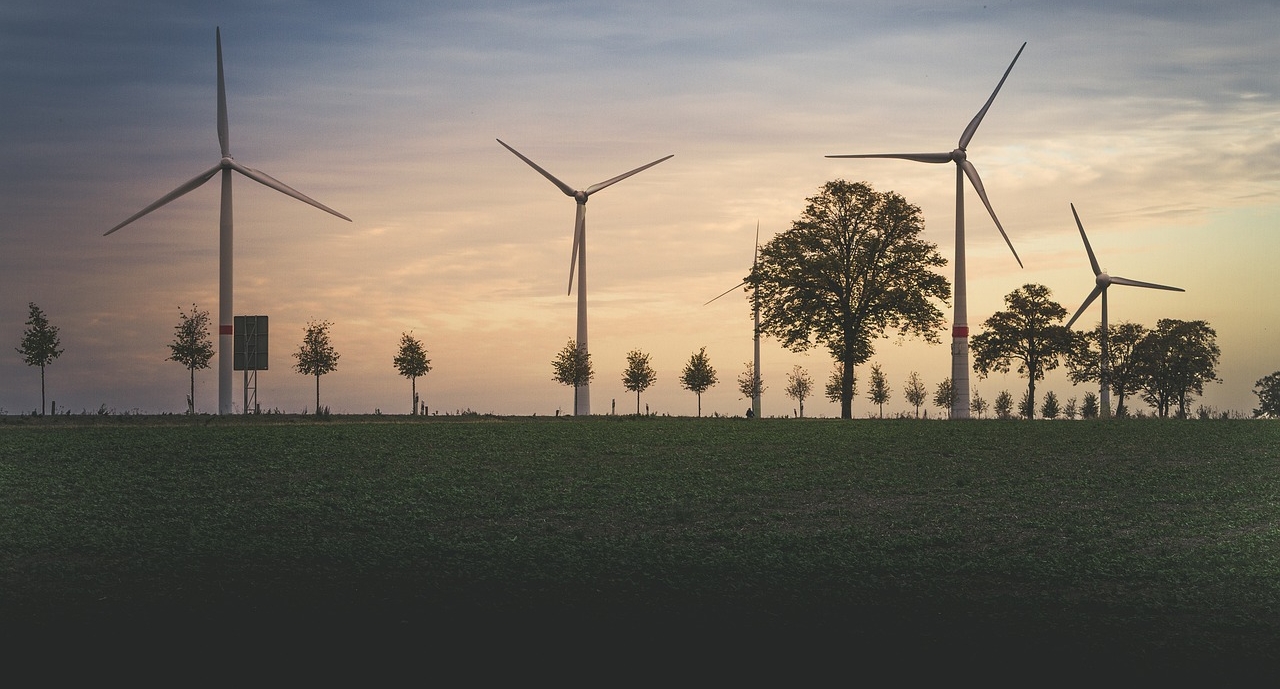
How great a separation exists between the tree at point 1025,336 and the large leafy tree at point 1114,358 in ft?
4.61

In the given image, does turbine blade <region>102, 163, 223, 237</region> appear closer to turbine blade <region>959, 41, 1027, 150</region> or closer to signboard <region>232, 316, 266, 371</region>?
signboard <region>232, 316, 266, 371</region>

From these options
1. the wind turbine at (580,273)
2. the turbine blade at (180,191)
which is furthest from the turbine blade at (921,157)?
the turbine blade at (180,191)

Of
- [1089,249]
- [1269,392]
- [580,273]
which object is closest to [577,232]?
[580,273]

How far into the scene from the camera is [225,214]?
217ft

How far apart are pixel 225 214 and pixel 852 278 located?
37240 mm

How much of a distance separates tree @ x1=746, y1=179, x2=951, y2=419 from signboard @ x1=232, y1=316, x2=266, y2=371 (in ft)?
94.5

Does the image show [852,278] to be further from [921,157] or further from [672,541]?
[672,541]

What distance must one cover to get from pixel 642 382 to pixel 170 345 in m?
38.0

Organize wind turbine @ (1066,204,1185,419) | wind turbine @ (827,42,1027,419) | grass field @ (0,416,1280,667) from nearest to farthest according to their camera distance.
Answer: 1. grass field @ (0,416,1280,667)
2. wind turbine @ (827,42,1027,419)
3. wind turbine @ (1066,204,1185,419)

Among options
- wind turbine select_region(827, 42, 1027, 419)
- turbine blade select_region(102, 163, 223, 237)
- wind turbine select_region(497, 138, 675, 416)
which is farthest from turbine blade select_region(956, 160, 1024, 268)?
turbine blade select_region(102, 163, 223, 237)

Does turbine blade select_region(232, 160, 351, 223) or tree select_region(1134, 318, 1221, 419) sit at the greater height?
turbine blade select_region(232, 160, 351, 223)

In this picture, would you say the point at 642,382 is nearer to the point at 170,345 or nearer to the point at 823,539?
the point at 170,345

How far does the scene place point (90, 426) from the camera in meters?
44.9

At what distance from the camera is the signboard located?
61719 millimetres
